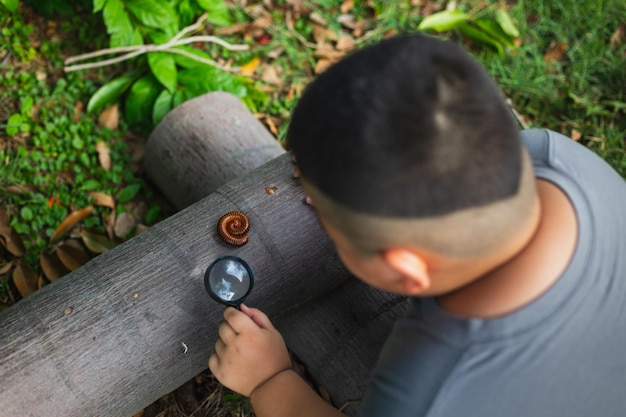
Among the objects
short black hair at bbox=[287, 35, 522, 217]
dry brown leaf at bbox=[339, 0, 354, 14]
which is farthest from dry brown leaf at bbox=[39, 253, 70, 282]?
dry brown leaf at bbox=[339, 0, 354, 14]

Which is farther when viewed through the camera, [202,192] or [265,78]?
[265,78]

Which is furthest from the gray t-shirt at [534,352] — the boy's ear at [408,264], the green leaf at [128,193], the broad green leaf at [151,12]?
the broad green leaf at [151,12]

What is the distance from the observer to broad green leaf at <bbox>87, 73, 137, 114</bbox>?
10.9 feet

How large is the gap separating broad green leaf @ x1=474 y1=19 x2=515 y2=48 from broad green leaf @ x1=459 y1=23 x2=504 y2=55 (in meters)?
0.03

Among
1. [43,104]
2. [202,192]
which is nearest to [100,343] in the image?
[202,192]

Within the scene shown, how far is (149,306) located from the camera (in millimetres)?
2043

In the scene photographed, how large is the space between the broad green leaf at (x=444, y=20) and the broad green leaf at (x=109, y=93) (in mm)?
1886

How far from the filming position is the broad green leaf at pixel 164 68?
3207mm

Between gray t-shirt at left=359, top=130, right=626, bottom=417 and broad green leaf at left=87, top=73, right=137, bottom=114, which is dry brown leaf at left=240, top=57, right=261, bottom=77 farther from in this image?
gray t-shirt at left=359, top=130, right=626, bottom=417

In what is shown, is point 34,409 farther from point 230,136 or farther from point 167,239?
point 230,136

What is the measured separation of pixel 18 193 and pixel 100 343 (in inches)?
57.2

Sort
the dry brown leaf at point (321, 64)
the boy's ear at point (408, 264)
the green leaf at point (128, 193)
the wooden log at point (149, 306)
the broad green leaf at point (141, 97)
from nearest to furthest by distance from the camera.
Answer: the boy's ear at point (408, 264) < the wooden log at point (149, 306) < the green leaf at point (128, 193) < the broad green leaf at point (141, 97) < the dry brown leaf at point (321, 64)

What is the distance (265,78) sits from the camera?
377 cm

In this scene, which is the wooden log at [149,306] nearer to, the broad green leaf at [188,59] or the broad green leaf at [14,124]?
the broad green leaf at [188,59]
